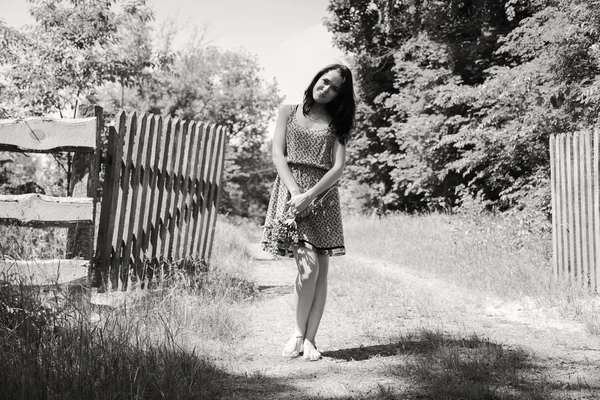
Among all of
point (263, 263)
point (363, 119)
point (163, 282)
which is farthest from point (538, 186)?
point (363, 119)

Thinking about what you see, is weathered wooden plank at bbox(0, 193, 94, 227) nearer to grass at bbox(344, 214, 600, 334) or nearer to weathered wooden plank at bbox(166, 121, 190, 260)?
weathered wooden plank at bbox(166, 121, 190, 260)

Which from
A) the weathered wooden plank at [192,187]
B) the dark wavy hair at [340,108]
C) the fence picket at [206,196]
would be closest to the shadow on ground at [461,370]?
the dark wavy hair at [340,108]

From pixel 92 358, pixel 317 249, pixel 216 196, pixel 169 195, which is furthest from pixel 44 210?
pixel 216 196

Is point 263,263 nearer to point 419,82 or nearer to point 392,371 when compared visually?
point 392,371

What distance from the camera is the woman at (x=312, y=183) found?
385cm

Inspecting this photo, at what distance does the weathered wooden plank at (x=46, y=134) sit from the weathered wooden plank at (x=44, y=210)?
0.40 m

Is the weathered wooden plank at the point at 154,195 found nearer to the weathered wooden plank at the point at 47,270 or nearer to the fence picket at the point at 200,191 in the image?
the fence picket at the point at 200,191

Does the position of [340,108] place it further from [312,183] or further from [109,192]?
[109,192]

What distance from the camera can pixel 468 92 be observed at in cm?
1227

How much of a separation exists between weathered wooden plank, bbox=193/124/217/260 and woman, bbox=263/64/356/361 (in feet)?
10.1

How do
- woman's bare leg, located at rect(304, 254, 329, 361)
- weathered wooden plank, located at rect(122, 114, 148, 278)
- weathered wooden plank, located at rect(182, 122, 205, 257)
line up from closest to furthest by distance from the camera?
woman's bare leg, located at rect(304, 254, 329, 361) < weathered wooden plank, located at rect(122, 114, 148, 278) < weathered wooden plank, located at rect(182, 122, 205, 257)

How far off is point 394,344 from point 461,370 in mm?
913

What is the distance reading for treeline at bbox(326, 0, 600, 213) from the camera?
9172 millimetres

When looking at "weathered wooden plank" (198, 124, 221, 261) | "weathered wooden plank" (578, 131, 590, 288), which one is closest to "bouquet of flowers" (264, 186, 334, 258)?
"weathered wooden plank" (198, 124, 221, 261)
